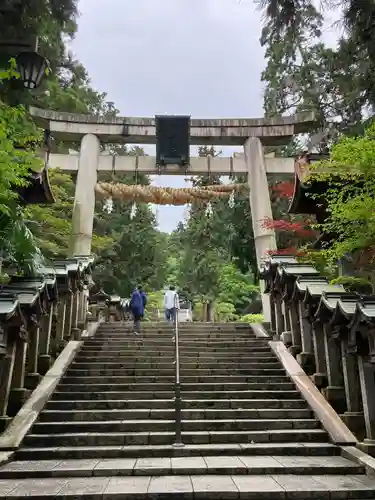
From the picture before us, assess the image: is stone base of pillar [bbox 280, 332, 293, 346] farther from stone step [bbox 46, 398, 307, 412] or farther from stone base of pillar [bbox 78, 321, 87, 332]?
stone base of pillar [bbox 78, 321, 87, 332]

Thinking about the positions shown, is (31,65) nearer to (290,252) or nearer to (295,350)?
(295,350)

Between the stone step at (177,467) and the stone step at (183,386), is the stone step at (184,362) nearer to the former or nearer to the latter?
the stone step at (183,386)

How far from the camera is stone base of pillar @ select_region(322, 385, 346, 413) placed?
7996mm

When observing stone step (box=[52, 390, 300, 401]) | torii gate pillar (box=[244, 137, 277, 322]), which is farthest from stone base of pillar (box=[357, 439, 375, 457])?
torii gate pillar (box=[244, 137, 277, 322])

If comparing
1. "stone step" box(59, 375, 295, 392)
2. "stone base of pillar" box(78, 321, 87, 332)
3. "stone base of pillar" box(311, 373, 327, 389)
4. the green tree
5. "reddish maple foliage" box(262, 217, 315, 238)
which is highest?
"reddish maple foliage" box(262, 217, 315, 238)

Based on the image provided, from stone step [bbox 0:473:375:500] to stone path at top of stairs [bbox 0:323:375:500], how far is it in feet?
0.03

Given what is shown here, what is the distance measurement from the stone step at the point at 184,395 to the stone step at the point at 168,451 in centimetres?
172

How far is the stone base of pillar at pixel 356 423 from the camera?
7169 millimetres

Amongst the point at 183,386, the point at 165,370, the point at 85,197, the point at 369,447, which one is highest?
the point at 85,197

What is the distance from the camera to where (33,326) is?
27.6 feet

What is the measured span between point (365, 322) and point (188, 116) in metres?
11.7

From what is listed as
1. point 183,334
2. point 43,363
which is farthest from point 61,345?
point 183,334

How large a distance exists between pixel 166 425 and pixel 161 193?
1032 centimetres

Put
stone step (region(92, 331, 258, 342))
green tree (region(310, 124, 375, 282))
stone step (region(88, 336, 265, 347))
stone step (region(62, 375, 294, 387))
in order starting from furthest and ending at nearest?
stone step (region(92, 331, 258, 342)) → stone step (region(88, 336, 265, 347)) → stone step (region(62, 375, 294, 387)) → green tree (region(310, 124, 375, 282))
